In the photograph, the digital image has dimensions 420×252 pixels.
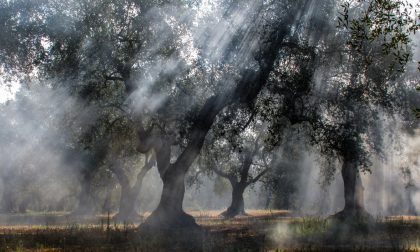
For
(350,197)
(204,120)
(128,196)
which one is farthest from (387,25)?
(128,196)

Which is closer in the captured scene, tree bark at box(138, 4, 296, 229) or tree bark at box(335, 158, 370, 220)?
tree bark at box(138, 4, 296, 229)

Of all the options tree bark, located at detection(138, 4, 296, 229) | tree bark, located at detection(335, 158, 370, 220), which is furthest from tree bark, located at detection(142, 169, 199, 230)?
tree bark, located at detection(335, 158, 370, 220)

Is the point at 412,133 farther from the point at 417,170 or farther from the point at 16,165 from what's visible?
the point at 16,165

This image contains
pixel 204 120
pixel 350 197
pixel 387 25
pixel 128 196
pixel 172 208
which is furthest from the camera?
pixel 128 196

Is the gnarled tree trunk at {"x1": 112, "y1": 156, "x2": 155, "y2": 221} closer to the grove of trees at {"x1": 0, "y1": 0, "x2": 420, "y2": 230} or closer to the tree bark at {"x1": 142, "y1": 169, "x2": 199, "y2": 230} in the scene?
the grove of trees at {"x1": 0, "y1": 0, "x2": 420, "y2": 230}

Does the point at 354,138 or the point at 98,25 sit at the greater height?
the point at 98,25

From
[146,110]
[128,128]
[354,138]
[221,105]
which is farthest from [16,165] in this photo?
[354,138]

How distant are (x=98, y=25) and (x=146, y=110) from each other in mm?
6271

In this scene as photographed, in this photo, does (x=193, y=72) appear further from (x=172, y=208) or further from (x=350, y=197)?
(x=350, y=197)

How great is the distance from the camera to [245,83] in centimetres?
2577

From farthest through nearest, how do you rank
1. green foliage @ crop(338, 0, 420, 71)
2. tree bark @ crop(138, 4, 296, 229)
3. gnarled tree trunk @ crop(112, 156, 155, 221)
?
1. gnarled tree trunk @ crop(112, 156, 155, 221)
2. tree bark @ crop(138, 4, 296, 229)
3. green foliage @ crop(338, 0, 420, 71)

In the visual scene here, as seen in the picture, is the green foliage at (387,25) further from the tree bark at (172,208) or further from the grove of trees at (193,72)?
the tree bark at (172,208)

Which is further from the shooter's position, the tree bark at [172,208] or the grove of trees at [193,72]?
the tree bark at [172,208]

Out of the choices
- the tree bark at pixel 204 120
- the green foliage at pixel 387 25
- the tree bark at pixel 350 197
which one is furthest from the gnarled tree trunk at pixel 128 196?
the green foliage at pixel 387 25
